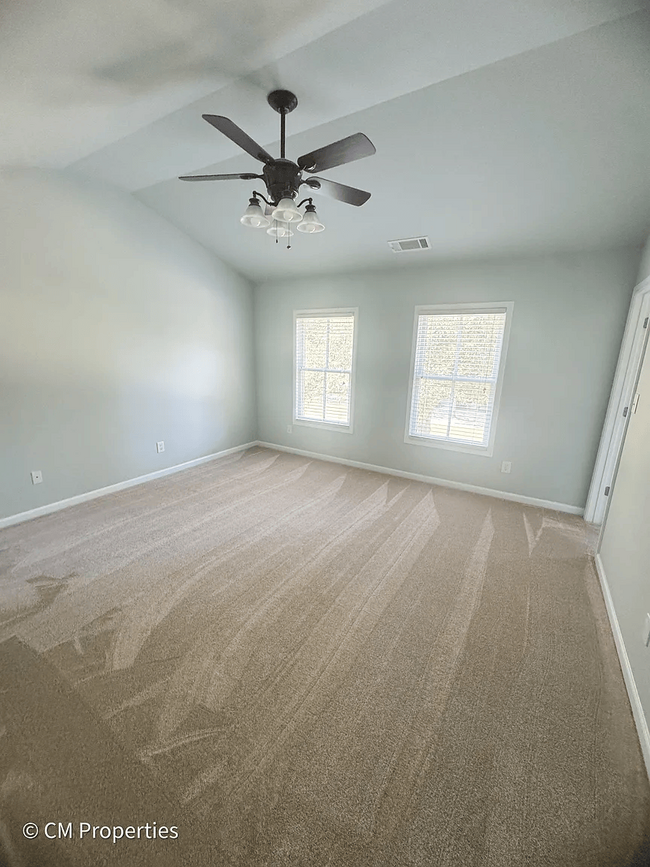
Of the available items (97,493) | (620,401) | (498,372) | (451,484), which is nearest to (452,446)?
(451,484)

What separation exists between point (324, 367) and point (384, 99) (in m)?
3.01

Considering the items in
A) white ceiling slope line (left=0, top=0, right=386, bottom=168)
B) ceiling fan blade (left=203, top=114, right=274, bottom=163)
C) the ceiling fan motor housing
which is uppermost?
white ceiling slope line (left=0, top=0, right=386, bottom=168)

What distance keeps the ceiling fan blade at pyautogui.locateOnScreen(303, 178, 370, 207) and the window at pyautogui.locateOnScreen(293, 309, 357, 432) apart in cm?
231

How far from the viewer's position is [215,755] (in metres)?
1.32

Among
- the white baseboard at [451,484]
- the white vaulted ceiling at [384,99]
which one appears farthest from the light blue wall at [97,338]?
the white baseboard at [451,484]

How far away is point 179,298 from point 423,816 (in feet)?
15.3

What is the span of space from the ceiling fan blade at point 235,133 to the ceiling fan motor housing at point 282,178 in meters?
0.05

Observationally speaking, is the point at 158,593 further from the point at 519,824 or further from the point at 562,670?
the point at 562,670

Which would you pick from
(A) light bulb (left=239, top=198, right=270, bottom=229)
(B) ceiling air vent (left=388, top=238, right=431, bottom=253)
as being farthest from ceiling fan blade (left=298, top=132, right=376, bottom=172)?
(B) ceiling air vent (left=388, top=238, right=431, bottom=253)

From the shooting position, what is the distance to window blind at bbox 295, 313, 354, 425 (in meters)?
4.57

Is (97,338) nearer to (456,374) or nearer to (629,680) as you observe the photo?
(456,374)

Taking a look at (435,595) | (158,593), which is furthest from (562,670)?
(158,593)

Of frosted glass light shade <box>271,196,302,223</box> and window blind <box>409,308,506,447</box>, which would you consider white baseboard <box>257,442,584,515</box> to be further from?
frosted glass light shade <box>271,196,302,223</box>

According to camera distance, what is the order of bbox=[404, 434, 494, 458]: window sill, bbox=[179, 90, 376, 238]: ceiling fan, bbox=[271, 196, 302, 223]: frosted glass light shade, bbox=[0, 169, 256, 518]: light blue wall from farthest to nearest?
bbox=[404, 434, 494, 458]: window sill, bbox=[0, 169, 256, 518]: light blue wall, bbox=[271, 196, 302, 223]: frosted glass light shade, bbox=[179, 90, 376, 238]: ceiling fan
